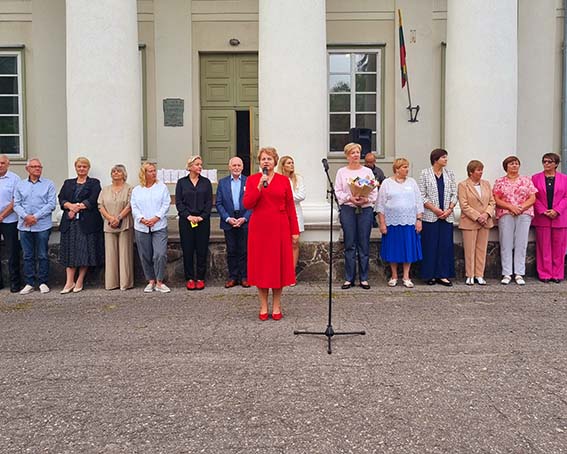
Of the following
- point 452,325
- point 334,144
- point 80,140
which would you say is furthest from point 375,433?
point 334,144

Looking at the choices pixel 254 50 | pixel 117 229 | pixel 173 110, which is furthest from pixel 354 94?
pixel 117 229

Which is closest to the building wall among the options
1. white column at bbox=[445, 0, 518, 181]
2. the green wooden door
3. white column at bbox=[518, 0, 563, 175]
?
white column at bbox=[518, 0, 563, 175]

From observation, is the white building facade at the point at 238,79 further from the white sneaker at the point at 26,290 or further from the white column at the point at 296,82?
the white sneaker at the point at 26,290

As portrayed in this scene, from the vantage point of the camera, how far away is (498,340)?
20.2ft

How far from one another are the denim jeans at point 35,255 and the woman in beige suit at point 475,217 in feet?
19.6

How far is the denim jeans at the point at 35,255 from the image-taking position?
904 centimetres

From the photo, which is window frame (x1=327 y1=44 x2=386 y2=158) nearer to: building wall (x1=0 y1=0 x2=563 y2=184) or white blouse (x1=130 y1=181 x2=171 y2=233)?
building wall (x1=0 y1=0 x2=563 y2=184)

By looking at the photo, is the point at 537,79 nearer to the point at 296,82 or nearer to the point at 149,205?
the point at 296,82

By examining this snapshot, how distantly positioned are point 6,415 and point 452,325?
14.5ft

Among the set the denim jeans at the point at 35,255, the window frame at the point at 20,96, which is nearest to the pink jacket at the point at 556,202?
the denim jeans at the point at 35,255

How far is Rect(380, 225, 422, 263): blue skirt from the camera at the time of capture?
29.4 feet

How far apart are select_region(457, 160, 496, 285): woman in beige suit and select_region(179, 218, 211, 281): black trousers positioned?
3.70 metres

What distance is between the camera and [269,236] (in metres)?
6.95

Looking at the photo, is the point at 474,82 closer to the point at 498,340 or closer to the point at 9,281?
the point at 498,340
